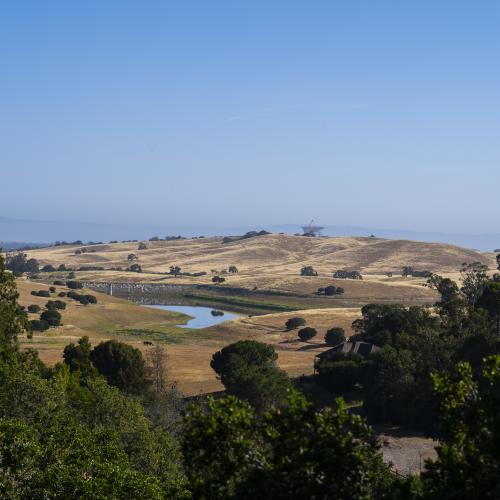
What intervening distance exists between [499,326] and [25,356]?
34.8 metres

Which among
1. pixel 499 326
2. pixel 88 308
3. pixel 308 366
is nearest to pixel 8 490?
pixel 499 326

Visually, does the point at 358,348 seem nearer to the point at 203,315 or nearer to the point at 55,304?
the point at 55,304

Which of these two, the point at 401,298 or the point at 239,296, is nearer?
the point at 401,298

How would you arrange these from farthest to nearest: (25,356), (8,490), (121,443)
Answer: (25,356) < (121,443) < (8,490)

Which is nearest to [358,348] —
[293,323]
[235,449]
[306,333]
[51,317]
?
[306,333]

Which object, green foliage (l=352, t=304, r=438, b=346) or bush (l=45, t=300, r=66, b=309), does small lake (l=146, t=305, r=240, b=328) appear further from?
green foliage (l=352, t=304, r=438, b=346)

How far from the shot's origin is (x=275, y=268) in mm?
185125

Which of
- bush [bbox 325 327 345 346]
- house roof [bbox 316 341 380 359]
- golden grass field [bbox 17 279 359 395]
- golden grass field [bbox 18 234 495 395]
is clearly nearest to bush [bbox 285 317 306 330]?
golden grass field [bbox 18 234 495 395]

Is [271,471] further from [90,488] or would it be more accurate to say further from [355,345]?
[355,345]

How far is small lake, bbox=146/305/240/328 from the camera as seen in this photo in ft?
344

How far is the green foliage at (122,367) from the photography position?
49219mm

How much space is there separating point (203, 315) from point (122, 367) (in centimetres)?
6578

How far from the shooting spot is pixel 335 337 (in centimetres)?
7906

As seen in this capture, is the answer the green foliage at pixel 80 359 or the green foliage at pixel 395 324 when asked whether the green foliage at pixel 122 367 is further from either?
the green foliage at pixel 395 324
